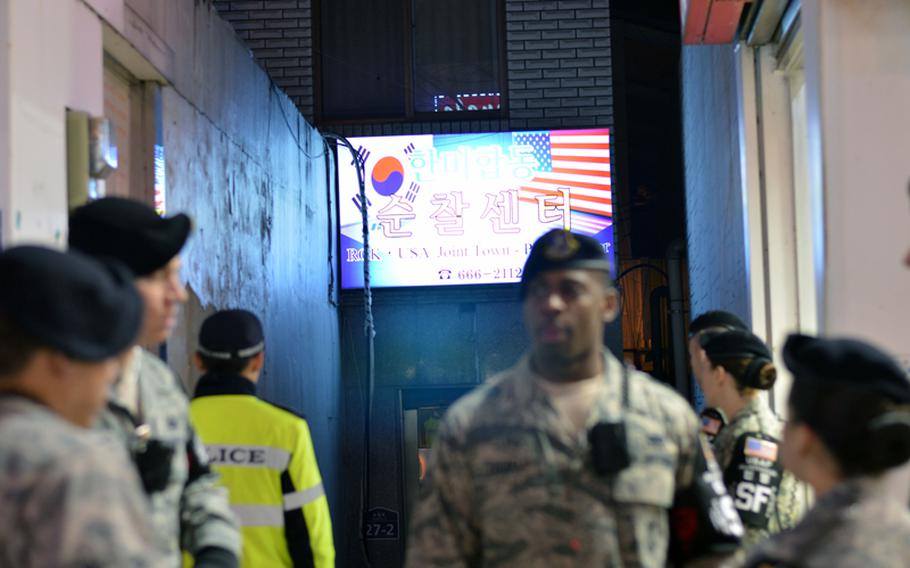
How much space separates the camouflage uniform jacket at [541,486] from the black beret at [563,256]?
0.27m

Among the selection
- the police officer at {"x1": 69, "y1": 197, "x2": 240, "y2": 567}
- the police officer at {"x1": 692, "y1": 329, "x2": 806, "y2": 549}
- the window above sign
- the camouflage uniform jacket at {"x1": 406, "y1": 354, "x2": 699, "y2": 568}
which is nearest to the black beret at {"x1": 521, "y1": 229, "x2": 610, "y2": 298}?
the camouflage uniform jacket at {"x1": 406, "y1": 354, "x2": 699, "y2": 568}

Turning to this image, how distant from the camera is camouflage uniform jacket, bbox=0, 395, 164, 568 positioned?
72.7 inches

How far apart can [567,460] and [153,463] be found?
1048 millimetres

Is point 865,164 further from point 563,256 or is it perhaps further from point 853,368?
point 853,368

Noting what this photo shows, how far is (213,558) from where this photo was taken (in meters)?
3.27

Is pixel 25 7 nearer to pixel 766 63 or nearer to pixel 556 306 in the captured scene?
pixel 556 306

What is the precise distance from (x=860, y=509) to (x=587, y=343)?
0.91 meters

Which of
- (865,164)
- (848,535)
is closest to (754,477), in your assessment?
(865,164)

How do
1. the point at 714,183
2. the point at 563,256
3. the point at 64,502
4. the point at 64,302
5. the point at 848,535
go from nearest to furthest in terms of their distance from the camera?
1. the point at 64,502
2. the point at 64,302
3. the point at 848,535
4. the point at 563,256
5. the point at 714,183

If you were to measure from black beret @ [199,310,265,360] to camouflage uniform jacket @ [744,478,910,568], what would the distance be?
2.71 metres

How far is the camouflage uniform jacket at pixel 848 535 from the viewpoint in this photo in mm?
2445

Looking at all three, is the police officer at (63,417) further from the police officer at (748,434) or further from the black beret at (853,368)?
the police officer at (748,434)

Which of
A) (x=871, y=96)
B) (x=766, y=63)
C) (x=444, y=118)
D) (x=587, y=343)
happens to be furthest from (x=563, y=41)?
(x=587, y=343)

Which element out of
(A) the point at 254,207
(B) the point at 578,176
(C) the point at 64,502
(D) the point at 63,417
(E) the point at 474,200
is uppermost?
(B) the point at 578,176
